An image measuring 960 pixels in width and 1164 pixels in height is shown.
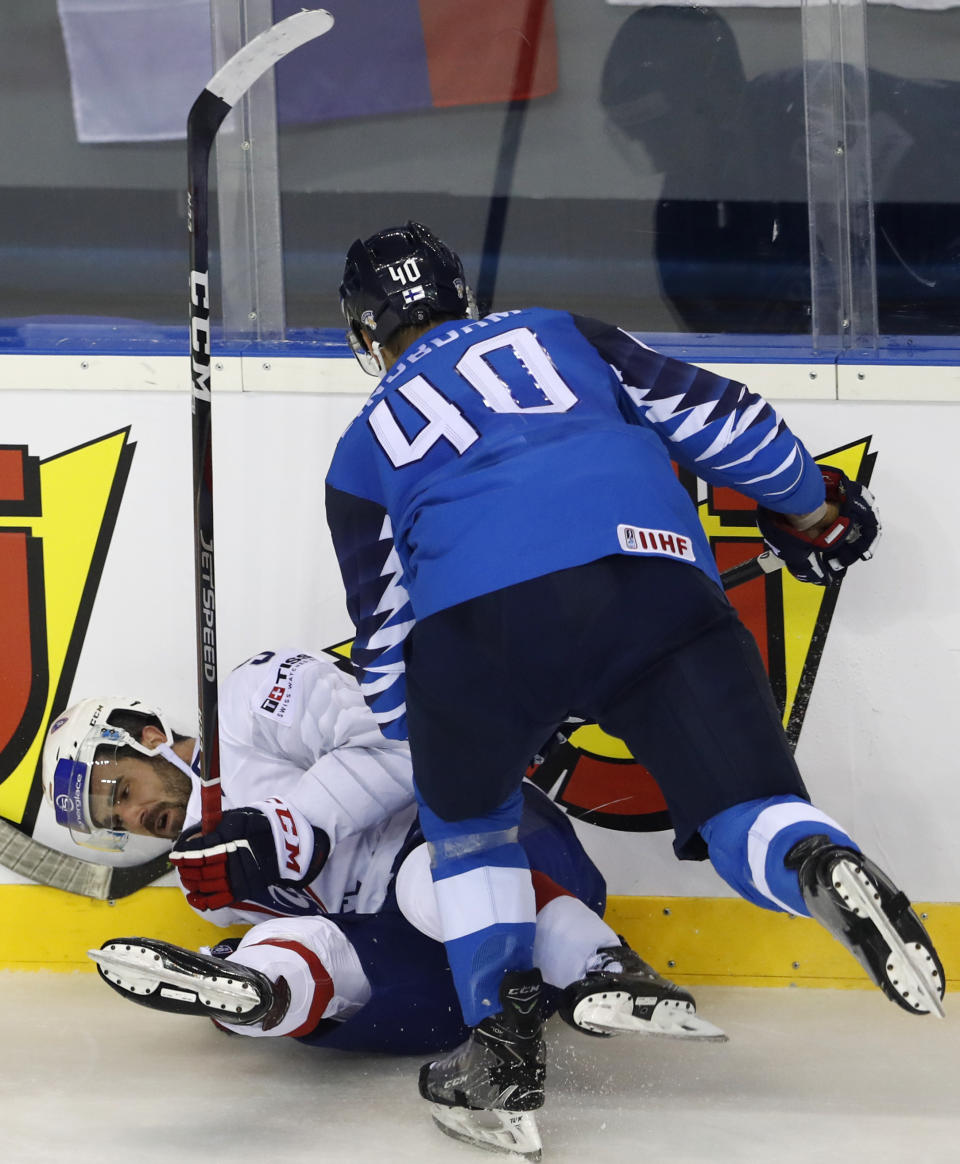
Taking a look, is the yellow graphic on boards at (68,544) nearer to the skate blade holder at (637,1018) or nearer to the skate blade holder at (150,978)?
the skate blade holder at (150,978)

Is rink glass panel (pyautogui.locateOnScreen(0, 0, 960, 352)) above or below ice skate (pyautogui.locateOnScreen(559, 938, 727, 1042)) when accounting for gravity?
above

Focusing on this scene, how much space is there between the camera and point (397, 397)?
6.03 ft

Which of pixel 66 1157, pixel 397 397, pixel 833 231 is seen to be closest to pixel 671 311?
pixel 833 231

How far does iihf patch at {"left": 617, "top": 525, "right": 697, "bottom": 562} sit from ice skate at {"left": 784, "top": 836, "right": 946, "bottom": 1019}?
1.34 feet

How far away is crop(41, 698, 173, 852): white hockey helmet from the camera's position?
243cm

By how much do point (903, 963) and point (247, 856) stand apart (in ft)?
3.48

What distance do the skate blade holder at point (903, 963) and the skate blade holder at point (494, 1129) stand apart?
0.56m

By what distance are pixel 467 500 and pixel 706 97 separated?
145 cm

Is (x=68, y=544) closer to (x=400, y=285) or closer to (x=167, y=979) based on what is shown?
(x=400, y=285)

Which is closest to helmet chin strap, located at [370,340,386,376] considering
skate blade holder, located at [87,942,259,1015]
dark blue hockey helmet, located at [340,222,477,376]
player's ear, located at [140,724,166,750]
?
dark blue hockey helmet, located at [340,222,477,376]

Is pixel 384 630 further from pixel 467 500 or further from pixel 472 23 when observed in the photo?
pixel 472 23

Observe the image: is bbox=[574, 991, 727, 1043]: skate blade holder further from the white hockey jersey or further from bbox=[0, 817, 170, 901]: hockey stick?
bbox=[0, 817, 170, 901]: hockey stick

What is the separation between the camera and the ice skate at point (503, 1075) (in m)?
1.78

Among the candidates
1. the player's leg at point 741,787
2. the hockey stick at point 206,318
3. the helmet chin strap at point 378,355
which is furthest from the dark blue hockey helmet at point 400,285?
the player's leg at point 741,787
